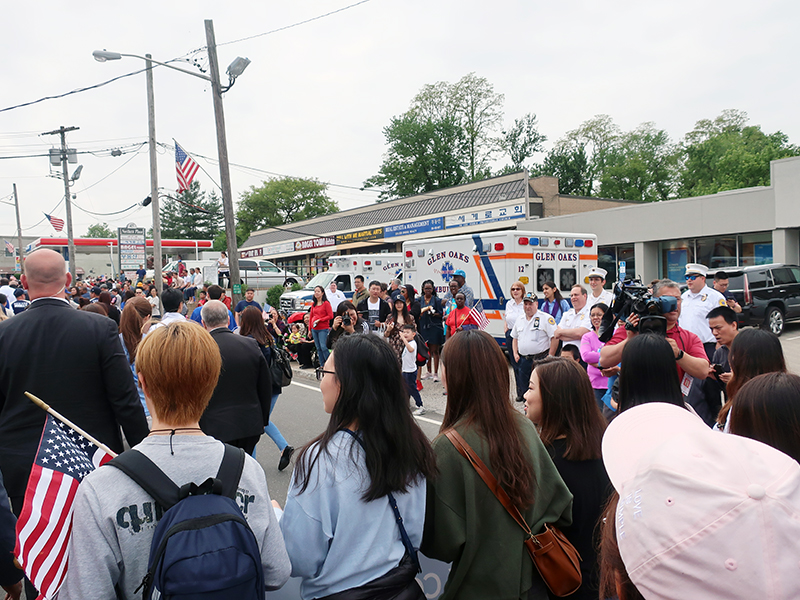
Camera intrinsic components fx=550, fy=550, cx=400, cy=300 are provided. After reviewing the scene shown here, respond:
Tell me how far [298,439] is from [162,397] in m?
5.79

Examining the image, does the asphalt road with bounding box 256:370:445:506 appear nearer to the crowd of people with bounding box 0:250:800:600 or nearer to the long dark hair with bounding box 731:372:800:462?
the crowd of people with bounding box 0:250:800:600

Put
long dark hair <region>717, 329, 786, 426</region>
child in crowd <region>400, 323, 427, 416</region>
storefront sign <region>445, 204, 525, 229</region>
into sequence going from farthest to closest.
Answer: storefront sign <region>445, 204, 525, 229</region> → child in crowd <region>400, 323, 427, 416</region> → long dark hair <region>717, 329, 786, 426</region>

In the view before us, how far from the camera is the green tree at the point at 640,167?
2334 inches

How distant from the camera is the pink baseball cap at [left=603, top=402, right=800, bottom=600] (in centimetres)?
100

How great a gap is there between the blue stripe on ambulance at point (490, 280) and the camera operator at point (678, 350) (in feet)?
23.3

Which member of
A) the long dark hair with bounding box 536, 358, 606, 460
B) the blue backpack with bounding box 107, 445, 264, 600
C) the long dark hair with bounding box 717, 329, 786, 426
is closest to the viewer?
the blue backpack with bounding box 107, 445, 264, 600

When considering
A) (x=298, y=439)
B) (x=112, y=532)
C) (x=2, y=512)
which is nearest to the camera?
(x=112, y=532)

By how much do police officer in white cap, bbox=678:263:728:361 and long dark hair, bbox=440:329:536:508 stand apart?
603 cm

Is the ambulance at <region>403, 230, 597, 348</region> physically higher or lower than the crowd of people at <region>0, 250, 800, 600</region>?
higher

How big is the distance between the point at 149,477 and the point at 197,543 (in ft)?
0.92

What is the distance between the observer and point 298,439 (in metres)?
7.44

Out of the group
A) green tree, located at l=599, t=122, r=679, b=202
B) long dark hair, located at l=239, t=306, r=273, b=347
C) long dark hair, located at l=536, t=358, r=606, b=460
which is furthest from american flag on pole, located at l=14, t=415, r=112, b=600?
green tree, located at l=599, t=122, r=679, b=202

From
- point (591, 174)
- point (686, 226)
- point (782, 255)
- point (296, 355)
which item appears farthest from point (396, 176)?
point (296, 355)

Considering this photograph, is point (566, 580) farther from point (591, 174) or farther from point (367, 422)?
point (591, 174)
